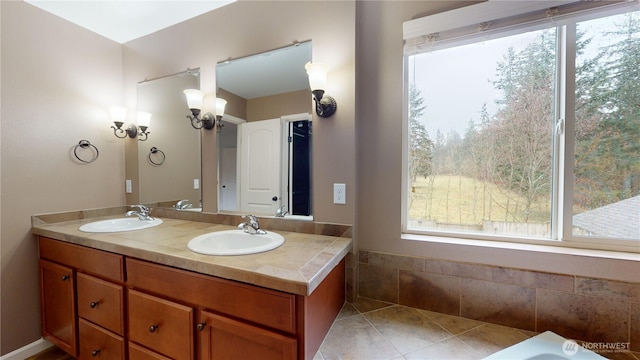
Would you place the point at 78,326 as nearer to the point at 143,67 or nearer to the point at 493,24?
the point at 143,67

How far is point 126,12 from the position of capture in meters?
1.71

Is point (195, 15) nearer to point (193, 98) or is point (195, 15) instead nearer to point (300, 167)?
point (193, 98)

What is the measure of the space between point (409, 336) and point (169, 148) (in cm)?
213

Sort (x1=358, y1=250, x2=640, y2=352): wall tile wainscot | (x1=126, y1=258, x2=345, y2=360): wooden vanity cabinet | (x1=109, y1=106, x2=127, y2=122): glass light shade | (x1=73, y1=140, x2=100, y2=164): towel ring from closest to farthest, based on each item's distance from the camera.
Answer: (x1=126, y1=258, x2=345, y2=360): wooden vanity cabinet, (x1=358, y1=250, x2=640, y2=352): wall tile wainscot, (x1=73, y1=140, x2=100, y2=164): towel ring, (x1=109, y1=106, x2=127, y2=122): glass light shade

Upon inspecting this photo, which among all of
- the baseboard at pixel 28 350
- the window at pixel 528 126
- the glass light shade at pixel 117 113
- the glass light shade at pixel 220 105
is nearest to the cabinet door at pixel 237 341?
the window at pixel 528 126

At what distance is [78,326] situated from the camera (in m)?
1.43

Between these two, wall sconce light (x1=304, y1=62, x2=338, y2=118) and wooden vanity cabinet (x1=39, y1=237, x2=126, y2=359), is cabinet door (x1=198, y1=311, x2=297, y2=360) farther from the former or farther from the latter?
wall sconce light (x1=304, y1=62, x2=338, y2=118)

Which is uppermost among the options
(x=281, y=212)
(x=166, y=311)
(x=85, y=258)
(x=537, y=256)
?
(x=281, y=212)

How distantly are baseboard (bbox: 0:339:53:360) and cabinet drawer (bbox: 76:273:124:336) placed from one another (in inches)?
25.2

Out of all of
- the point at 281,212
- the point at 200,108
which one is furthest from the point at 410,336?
the point at 200,108

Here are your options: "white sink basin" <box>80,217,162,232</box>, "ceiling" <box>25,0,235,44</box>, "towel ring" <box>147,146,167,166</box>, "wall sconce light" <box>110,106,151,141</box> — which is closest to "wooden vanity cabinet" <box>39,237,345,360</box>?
"white sink basin" <box>80,217,162,232</box>

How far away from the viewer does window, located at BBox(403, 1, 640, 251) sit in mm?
1050

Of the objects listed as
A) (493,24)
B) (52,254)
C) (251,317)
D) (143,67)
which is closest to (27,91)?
(143,67)

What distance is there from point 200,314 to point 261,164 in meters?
0.92
